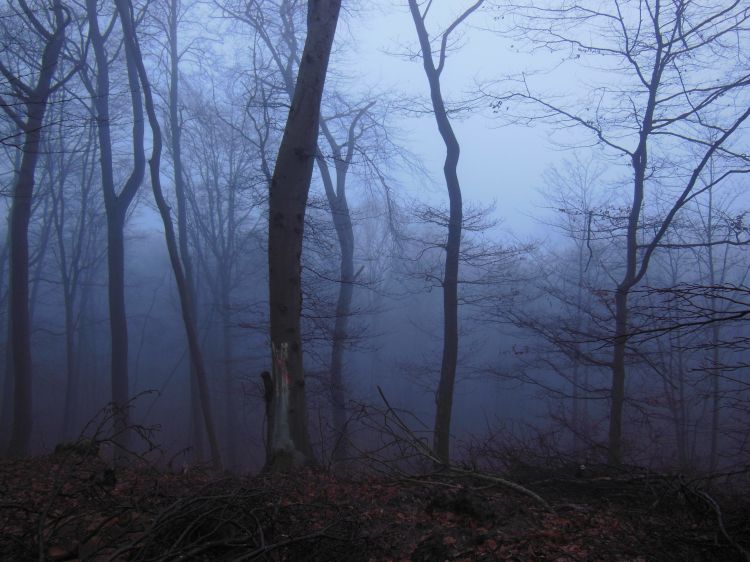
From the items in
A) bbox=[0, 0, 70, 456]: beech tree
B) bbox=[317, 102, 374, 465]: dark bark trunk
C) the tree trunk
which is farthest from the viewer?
bbox=[317, 102, 374, 465]: dark bark trunk

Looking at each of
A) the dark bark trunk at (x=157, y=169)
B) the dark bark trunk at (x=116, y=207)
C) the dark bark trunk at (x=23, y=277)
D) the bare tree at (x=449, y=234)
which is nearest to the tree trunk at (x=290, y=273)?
the bare tree at (x=449, y=234)

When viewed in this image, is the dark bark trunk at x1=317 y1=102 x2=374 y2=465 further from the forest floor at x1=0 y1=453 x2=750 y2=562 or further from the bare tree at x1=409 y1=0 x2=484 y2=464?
the forest floor at x1=0 y1=453 x2=750 y2=562

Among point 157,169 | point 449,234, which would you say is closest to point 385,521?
point 449,234

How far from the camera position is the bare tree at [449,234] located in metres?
11.4

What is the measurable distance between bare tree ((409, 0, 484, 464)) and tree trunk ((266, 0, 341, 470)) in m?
4.44

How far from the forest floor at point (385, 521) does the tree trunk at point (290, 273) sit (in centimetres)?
152

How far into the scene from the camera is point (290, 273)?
7.21 meters

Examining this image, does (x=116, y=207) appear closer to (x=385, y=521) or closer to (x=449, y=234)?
(x=449, y=234)

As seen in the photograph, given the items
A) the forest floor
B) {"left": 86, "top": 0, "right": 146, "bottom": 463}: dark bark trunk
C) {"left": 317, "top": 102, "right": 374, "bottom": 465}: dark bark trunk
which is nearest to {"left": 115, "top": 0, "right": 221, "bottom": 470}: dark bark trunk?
{"left": 86, "top": 0, "right": 146, "bottom": 463}: dark bark trunk

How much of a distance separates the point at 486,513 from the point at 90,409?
28.2 metres

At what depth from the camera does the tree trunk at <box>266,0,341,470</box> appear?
689 centimetres

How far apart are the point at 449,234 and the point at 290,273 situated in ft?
18.7

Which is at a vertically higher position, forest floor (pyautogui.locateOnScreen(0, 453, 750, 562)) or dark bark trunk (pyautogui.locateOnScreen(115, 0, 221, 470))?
dark bark trunk (pyautogui.locateOnScreen(115, 0, 221, 470))

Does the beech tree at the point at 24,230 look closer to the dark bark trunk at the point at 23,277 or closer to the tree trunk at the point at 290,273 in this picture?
the dark bark trunk at the point at 23,277
